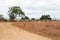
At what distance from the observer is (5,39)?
19.8 metres

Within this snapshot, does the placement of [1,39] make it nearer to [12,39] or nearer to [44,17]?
[12,39]

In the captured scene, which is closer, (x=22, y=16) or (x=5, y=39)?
(x=5, y=39)

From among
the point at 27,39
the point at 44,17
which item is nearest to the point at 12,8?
the point at 44,17

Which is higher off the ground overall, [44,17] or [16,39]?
[16,39]

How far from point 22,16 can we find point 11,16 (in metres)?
4.03

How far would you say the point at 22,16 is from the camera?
79.8m

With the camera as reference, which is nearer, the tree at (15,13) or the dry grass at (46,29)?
the dry grass at (46,29)

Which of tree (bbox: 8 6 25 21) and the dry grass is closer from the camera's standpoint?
the dry grass

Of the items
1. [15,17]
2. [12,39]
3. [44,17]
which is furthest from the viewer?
[44,17]

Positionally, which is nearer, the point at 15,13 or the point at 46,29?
the point at 46,29

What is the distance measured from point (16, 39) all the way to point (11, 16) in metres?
59.3

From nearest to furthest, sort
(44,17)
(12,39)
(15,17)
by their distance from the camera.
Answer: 1. (12,39)
2. (15,17)
3. (44,17)

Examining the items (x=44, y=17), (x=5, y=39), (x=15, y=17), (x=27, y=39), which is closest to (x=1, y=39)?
(x=5, y=39)

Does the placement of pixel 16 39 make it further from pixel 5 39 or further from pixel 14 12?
pixel 14 12
